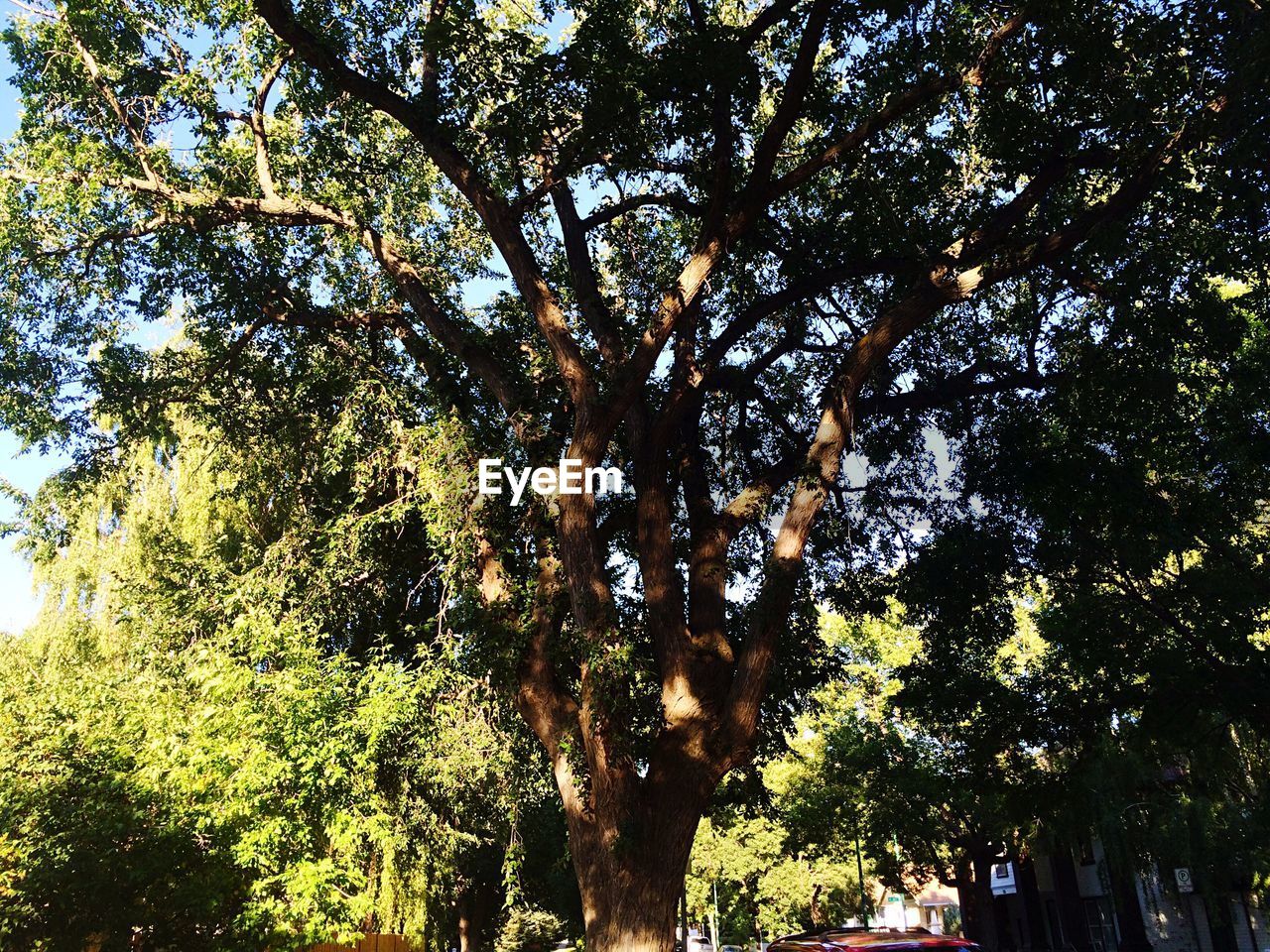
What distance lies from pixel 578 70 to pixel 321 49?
249 centimetres

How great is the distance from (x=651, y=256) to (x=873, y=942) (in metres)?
9.62

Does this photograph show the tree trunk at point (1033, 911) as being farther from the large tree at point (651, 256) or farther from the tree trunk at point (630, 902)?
the tree trunk at point (630, 902)

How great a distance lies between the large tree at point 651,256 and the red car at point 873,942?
130 cm

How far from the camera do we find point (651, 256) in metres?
14.0

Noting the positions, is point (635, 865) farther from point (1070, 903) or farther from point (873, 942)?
point (1070, 903)

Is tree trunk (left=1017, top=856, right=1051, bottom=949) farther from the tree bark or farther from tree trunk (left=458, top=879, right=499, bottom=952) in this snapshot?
the tree bark

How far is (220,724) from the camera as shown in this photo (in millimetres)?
10148

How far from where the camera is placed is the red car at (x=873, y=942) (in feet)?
23.5

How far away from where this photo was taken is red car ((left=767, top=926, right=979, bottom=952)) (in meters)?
7.18

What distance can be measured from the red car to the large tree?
1.30 metres

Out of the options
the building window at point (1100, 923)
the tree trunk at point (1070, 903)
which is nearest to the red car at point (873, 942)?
the building window at point (1100, 923)

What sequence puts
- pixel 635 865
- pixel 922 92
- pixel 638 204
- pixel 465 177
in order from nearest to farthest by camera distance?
pixel 635 865, pixel 922 92, pixel 465 177, pixel 638 204

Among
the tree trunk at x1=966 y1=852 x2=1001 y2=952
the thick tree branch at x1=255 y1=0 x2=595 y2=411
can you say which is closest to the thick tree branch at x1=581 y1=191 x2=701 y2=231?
the thick tree branch at x1=255 y1=0 x2=595 y2=411

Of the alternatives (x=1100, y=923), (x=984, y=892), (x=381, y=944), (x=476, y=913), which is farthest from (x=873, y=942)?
(x=1100, y=923)
